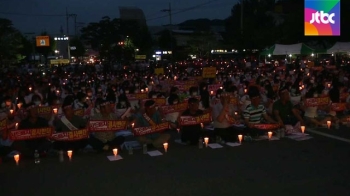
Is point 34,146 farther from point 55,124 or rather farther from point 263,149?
point 263,149

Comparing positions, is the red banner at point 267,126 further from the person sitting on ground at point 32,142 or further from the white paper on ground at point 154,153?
the person sitting on ground at point 32,142

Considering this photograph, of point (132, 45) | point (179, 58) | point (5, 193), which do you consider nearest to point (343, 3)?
point (179, 58)

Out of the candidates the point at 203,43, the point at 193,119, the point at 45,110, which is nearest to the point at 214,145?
the point at 193,119

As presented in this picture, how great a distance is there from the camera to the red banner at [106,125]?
10.3 m

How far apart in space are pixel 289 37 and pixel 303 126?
32.0 meters

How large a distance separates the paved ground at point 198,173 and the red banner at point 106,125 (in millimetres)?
642

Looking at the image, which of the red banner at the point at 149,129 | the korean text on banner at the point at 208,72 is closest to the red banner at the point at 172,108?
the red banner at the point at 149,129

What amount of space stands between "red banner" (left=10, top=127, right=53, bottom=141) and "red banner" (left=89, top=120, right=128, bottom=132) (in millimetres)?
940

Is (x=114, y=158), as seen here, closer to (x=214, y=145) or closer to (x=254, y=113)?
(x=214, y=145)

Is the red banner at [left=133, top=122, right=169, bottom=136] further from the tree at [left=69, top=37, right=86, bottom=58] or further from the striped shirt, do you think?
the tree at [left=69, top=37, right=86, bottom=58]

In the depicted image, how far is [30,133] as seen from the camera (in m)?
9.94

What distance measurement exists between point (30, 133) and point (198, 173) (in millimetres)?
4045

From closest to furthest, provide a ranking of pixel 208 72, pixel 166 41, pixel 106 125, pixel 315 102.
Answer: pixel 106 125 → pixel 315 102 → pixel 208 72 → pixel 166 41

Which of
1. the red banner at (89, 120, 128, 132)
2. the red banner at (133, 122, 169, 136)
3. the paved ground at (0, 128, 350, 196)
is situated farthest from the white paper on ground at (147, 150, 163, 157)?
the red banner at (89, 120, 128, 132)
